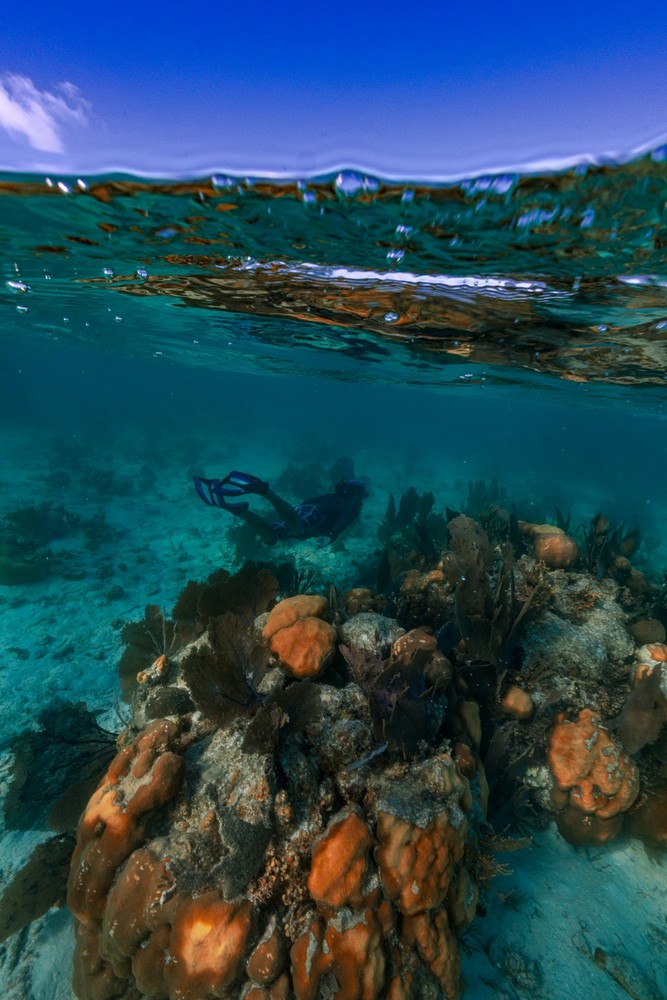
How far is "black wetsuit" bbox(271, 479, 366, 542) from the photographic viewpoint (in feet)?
39.4

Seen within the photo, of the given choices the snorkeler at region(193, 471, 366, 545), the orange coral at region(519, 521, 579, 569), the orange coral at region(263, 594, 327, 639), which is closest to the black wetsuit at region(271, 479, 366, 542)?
A: the snorkeler at region(193, 471, 366, 545)

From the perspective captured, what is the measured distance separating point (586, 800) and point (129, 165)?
378 inches

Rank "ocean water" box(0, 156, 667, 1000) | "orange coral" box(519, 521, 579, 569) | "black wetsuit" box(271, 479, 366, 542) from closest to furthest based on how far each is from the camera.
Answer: "ocean water" box(0, 156, 667, 1000)
"orange coral" box(519, 521, 579, 569)
"black wetsuit" box(271, 479, 366, 542)

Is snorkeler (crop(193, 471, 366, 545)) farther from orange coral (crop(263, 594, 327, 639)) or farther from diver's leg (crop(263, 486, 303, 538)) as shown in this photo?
orange coral (crop(263, 594, 327, 639))

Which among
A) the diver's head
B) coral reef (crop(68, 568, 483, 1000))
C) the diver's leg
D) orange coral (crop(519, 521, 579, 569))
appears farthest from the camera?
the diver's head

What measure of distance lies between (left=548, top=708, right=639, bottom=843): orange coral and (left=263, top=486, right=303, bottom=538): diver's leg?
305 inches

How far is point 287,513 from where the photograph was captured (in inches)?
459

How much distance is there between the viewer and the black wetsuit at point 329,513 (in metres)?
12.0

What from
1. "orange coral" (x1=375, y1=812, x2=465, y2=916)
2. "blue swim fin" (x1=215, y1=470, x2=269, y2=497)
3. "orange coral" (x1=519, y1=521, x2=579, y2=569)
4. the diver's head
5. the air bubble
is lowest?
the diver's head

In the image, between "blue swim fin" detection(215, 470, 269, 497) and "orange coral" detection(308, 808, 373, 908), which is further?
"blue swim fin" detection(215, 470, 269, 497)

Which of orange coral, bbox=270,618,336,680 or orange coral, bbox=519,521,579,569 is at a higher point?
orange coral, bbox=270,618,336,680

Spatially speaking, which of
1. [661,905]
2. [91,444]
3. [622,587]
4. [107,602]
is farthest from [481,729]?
[91,444]

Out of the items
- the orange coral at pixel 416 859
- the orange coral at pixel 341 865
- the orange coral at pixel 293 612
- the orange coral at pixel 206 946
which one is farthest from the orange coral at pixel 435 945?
the orange coral at pixel 293 612

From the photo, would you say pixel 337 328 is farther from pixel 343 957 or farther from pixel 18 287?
pixel 343 957
